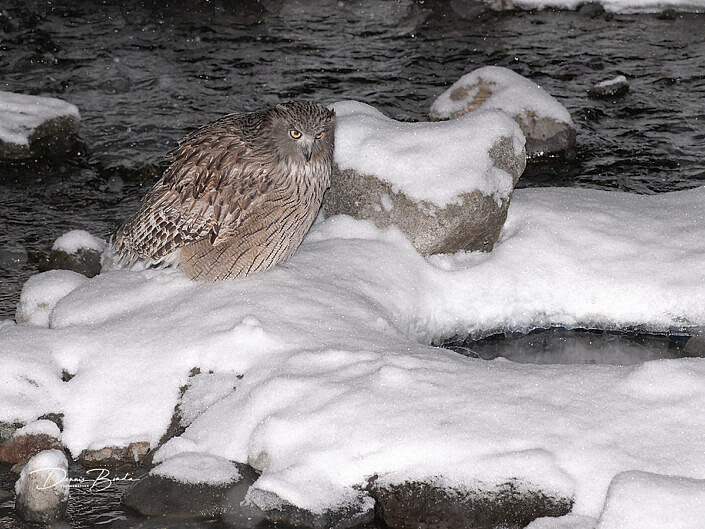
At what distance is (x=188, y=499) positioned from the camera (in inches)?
166

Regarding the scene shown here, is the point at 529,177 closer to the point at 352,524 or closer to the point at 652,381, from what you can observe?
the point at 652,381

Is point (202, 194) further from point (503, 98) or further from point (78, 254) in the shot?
point (503, 98)

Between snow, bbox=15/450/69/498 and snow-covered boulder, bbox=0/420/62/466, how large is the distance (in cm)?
37

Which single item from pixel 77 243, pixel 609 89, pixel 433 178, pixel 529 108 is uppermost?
pixel 433 178

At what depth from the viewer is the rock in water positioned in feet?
13.7

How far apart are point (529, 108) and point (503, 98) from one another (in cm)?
24

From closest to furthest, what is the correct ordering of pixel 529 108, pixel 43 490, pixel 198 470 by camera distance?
pixel 43 490 → pixel 198 470 → pixel 529 108

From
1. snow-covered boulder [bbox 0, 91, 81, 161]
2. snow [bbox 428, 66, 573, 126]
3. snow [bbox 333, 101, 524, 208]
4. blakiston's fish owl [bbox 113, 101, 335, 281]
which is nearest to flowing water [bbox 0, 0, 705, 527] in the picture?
snow-covered boulder [bbox 0, 91, 81, 161]

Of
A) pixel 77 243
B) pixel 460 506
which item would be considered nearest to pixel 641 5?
pixel 77 243

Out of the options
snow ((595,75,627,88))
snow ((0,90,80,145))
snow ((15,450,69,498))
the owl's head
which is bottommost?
snow ((15,450,69,498))

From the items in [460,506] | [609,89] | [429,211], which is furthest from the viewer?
[609,89]

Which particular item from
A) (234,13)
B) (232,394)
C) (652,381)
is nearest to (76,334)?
(232,394)

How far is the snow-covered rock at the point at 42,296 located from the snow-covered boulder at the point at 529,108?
3.93m

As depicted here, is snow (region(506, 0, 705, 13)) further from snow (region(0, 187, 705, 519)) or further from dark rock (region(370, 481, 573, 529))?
dark rock (region(370, 481, 573, 529))
